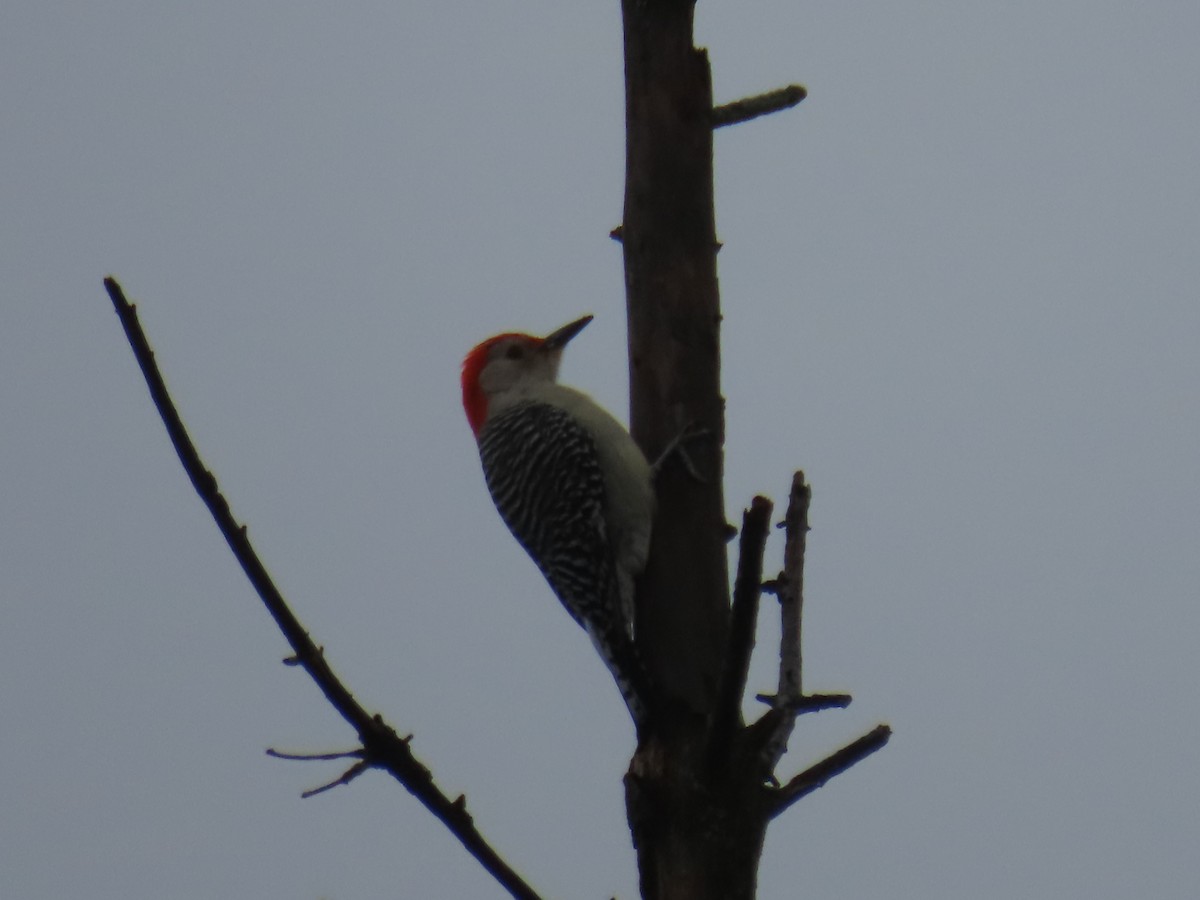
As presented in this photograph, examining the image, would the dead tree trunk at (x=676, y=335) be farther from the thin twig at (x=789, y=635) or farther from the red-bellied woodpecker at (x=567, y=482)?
the thin twig at (x=789, y=635)

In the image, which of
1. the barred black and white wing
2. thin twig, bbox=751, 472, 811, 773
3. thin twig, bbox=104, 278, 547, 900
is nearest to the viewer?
thin twig, bbox=104, 278, 547, 900

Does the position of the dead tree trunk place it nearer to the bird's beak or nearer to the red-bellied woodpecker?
the red-bellied woodpecker

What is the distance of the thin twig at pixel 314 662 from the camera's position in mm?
2627

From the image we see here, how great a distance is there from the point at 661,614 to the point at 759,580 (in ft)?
5.43

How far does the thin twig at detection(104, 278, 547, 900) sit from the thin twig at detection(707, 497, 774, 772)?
1.77ft

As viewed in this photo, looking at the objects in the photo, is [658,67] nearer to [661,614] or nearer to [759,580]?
[661,614]

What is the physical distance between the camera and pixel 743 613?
293 cm

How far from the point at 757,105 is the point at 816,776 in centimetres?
210


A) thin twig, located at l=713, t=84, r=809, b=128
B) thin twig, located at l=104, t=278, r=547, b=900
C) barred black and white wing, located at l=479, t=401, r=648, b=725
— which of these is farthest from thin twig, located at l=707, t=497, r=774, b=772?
thin twig, located at l=713, t=84, r=809, b=128

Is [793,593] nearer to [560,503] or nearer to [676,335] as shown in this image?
[676,335]

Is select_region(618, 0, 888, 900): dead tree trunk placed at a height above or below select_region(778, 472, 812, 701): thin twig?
above

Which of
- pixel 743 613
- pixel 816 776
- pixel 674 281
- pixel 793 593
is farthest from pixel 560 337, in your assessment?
pixel 743 613

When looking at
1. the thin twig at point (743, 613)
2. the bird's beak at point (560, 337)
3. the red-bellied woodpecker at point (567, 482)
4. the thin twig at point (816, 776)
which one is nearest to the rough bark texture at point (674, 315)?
the red-bellied woodpecker at point (567, 482)

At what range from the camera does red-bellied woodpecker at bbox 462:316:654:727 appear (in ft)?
16.6
